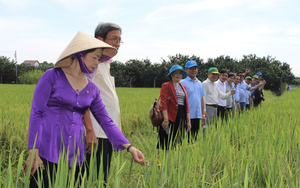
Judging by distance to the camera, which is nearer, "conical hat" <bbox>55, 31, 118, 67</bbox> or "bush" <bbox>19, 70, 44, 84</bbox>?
"conical hat" <bbox>55, 31, 118, 67</bbox>

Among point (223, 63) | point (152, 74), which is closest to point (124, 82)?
point (152, 74)

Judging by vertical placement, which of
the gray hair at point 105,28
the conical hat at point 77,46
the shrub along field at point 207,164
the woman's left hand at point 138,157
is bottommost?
the shrub along field at point 207,164

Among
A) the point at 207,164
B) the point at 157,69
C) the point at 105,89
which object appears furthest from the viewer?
the point at 157,69

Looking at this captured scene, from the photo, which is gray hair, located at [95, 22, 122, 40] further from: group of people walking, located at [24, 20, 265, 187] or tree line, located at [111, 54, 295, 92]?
tree line, located at [111, 54, 295, 92]

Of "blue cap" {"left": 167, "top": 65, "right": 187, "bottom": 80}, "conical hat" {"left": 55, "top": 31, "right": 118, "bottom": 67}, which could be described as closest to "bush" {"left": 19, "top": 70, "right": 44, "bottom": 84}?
"blue cap" {"left": 167, "top": 65, "right": 187, "bottom": 80}

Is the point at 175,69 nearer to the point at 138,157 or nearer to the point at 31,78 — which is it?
the point at 138,157

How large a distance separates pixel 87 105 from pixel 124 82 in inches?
1375

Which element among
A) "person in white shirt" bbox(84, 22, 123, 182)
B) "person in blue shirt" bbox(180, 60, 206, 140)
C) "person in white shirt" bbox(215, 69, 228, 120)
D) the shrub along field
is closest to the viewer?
the shrub along field

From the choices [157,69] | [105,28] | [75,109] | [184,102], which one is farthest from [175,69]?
[157,69]

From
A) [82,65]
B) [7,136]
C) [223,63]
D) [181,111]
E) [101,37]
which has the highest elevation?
[223,63]

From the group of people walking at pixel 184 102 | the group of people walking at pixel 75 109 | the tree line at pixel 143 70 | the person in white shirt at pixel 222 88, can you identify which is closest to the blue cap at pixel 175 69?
the group of people walking at pixel 184 102

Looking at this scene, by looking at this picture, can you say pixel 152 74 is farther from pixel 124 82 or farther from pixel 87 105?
pixel 87 105

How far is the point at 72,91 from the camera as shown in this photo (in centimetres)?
132

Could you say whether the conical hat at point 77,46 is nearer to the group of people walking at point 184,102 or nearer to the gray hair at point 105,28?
the gray hair at point 105,28
